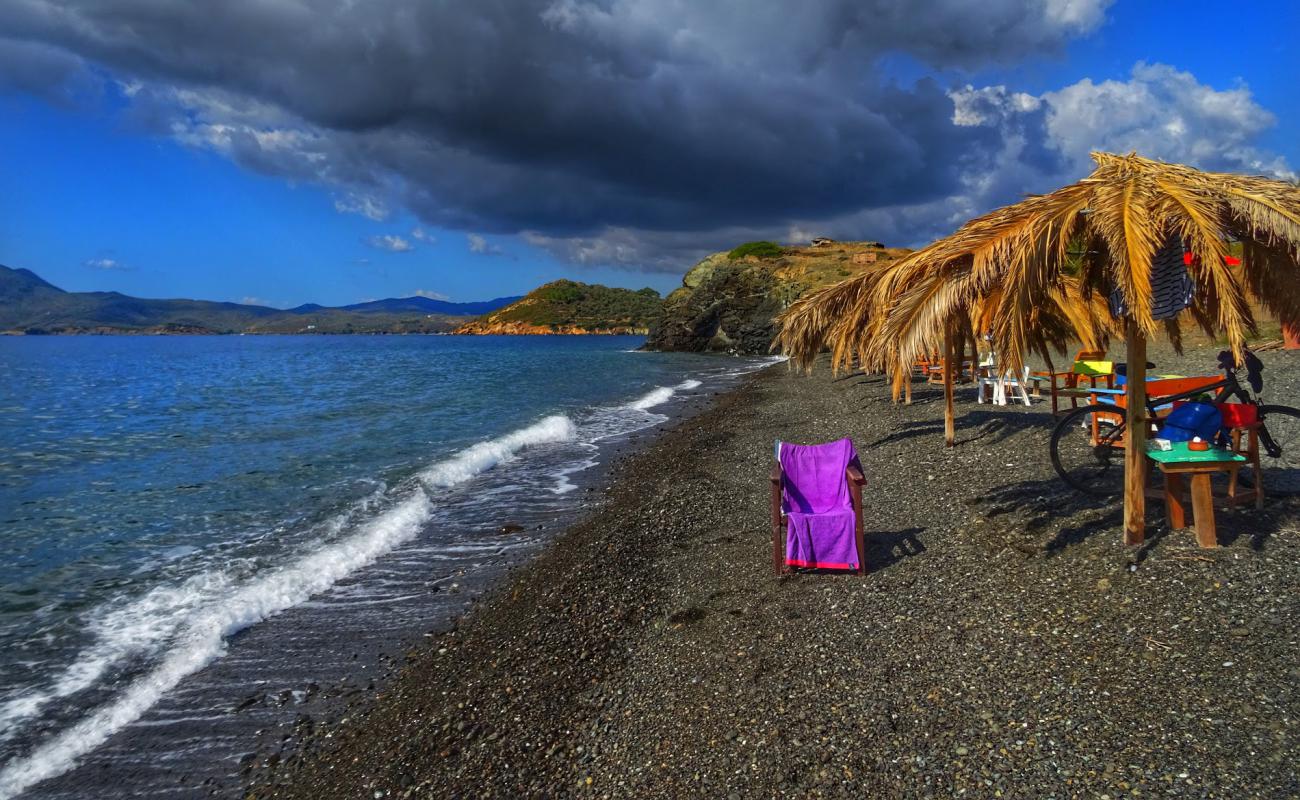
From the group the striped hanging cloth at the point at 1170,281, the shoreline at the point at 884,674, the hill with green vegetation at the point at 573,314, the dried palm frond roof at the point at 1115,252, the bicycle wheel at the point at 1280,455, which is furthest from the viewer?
the hill with green vegetation at the point at 573,314

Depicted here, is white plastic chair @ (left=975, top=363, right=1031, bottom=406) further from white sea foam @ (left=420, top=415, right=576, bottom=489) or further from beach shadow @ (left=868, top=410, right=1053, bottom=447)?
white sea foam @ (left=420, top=415, right=576, bottom=489)

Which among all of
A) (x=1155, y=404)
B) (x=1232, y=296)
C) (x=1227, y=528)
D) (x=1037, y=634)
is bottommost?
(x=1037, y=634)

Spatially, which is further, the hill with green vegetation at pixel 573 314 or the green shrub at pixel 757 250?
the hill with green vegetation at pixel 573 314

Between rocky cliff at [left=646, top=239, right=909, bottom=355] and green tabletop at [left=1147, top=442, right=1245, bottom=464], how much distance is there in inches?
2071

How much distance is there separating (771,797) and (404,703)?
10.4 feet

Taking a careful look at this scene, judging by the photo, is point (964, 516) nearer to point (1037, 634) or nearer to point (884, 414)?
point (1037, 634)

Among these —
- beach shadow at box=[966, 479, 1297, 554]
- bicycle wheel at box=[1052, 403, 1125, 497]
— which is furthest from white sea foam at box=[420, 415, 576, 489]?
bicycle wheel at box=[1052, 403, 1125, 497]

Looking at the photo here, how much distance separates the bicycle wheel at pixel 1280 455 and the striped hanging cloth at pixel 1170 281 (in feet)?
6.14

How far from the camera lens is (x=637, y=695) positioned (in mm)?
4676

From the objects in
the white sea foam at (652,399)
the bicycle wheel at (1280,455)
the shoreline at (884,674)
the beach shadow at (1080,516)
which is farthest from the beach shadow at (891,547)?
the white sea foam at (652,399)

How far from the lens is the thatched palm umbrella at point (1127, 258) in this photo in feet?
14.3

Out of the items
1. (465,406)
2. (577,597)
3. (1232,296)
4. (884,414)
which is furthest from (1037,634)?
(465,406)

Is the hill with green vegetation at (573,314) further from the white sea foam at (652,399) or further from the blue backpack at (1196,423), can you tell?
the blue backpack at (1196,423)

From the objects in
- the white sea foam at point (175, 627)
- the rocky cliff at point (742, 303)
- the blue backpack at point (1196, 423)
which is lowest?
the white sea foam at point (175, 627)
